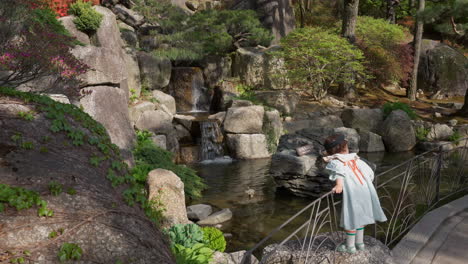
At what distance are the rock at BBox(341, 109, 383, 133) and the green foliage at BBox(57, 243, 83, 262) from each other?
15.6 metres

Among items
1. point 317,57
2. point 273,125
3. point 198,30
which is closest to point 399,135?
point 317,57

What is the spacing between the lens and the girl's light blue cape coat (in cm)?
398

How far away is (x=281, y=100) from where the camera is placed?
18.0 meters

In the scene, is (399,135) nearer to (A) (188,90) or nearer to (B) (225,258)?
(A) (188,90)

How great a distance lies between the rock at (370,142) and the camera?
16266 millimetres

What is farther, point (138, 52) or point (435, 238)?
point (138, 52)

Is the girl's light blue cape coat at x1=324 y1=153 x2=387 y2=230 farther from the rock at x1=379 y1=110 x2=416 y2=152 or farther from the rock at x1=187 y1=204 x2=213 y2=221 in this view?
the rock at x1=379 y1=110 x2=416 y2=152

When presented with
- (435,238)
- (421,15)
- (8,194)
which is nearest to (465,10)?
(421,15)

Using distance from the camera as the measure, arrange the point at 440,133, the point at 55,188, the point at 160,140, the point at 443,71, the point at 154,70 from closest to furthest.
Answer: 1. the point at 55,188
2. the point at 160,140
3. the point at 440,133
4. the point at 154,70
5. the point at 443,71

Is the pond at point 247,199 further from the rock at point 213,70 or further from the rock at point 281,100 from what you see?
the rock at point 213,70

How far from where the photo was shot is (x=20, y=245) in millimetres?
3605

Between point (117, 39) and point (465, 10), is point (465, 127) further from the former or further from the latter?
point (117, 39)

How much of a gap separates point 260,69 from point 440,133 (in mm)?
9565

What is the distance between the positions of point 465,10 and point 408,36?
20301mm
